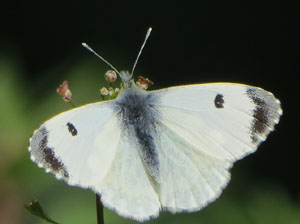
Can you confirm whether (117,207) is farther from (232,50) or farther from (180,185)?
(232,50)

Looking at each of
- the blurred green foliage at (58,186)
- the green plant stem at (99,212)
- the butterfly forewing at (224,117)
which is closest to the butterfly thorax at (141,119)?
the butterfly forewing at (224,117)

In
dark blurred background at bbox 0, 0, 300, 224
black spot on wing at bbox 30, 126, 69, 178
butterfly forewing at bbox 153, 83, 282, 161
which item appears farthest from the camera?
dark blurred background at bbox 0, 0, 300, 224

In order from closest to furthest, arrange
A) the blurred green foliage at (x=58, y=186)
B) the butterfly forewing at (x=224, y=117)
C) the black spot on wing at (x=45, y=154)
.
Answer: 1. the black spot on wing at (x=45, y=154)
2. the butterfly forewing at (x=224, y=117)
3. the blurred green foliage at (x=58, y=186)

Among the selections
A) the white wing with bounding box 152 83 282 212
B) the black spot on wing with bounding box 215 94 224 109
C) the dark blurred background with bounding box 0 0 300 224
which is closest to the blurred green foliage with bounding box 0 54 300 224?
the dark blurred background with bounding box 0 0 300 224

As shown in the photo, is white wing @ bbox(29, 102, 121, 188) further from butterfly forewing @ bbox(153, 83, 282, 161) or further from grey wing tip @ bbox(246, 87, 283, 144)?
grey wing tip @ bbox(246, 87, 283, 144)

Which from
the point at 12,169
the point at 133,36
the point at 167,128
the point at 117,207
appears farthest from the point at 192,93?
the point at 133,36

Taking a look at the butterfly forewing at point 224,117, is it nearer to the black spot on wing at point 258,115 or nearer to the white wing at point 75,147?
the black spot on wing at point 258,115

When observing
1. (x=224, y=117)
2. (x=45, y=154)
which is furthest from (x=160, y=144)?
(x=45, y=154)
